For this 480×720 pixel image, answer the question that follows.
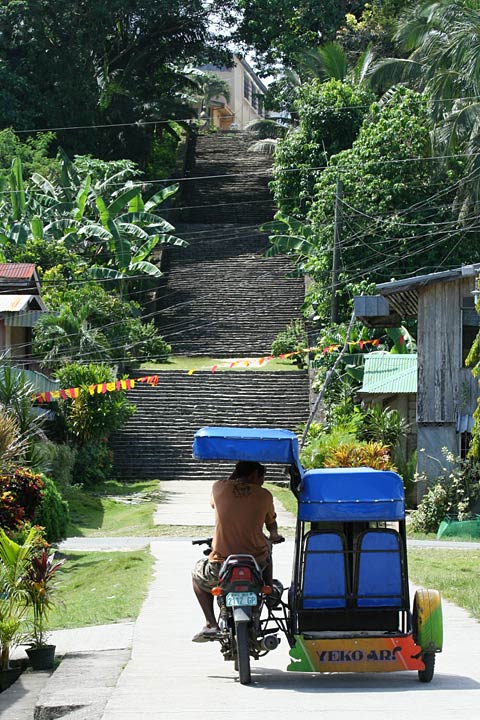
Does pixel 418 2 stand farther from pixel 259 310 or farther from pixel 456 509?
pixel 456 509

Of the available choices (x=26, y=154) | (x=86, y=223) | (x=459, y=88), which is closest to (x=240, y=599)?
(x=459, y=88)

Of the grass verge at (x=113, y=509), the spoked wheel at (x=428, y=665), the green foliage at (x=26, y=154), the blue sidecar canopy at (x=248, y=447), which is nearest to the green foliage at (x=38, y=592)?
the blue sidecar canopy at (x=248, y=447)

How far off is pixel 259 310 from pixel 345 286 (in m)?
7.87

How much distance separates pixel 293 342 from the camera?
42.1m

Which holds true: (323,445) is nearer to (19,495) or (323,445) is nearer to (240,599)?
(19,495)

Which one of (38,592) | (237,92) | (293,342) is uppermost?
(237,92)

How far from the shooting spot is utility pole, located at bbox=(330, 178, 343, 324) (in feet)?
122

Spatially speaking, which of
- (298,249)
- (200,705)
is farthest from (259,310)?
(200,705)

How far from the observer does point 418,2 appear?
50375 mm

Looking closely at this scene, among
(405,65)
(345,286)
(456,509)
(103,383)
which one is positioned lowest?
(456,509)

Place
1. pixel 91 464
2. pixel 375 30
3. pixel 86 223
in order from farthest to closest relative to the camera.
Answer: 1. pixel 375 30
2. pixel 86 223
3. pixel 91 464

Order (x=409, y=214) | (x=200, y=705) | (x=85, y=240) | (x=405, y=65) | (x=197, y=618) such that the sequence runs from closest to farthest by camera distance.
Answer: (x=200, y=705) < (x=197, y=618) < (x=409, y=214) < (x=85, y=240) < (x=405, y=65)

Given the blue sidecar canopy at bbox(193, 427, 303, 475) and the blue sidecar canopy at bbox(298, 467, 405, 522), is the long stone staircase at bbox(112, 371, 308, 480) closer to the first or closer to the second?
the blue sidecar canopy at bbox(298, 467, 405, 522)

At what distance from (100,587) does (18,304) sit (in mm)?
14486
